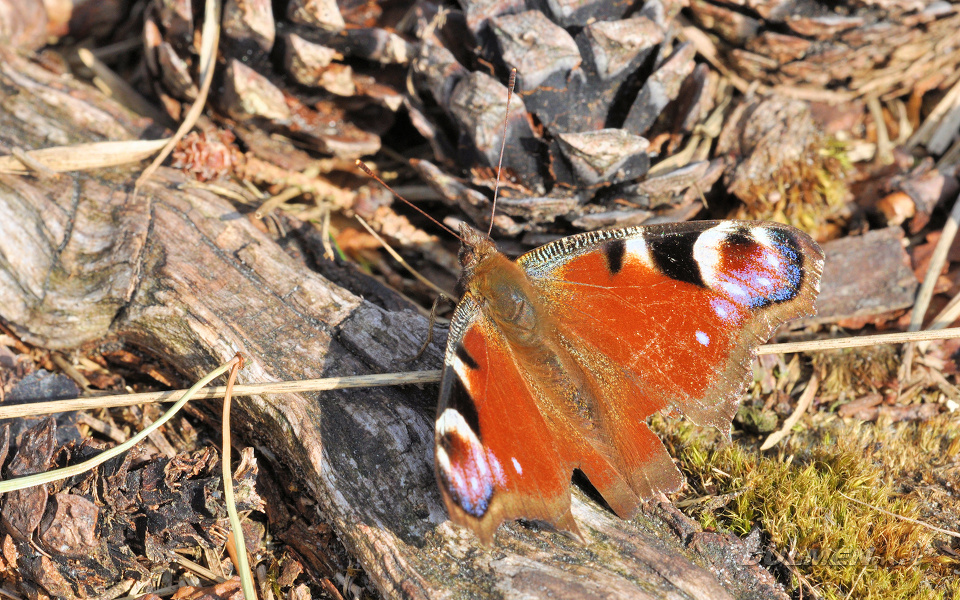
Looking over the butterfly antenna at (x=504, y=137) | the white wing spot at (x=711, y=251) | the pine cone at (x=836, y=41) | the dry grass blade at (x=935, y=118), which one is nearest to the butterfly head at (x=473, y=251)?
the butterfly antenna at (x=504, y=137)

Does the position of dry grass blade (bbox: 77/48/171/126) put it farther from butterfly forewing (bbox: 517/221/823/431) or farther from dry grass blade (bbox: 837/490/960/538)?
dry grass blade (bbox: 837/490/960/538)

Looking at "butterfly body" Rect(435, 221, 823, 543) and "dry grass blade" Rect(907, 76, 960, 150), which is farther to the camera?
"dry grass blade" Rect(907, 76, 960, 150)

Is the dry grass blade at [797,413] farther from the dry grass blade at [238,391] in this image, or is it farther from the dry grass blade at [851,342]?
the dry grass blade at [238,391]

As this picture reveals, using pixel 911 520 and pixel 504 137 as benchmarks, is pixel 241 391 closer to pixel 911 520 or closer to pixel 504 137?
pixel 504 137

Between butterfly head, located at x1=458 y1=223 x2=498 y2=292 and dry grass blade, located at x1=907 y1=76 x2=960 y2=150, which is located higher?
dry grass blade, located at x1=907 y1=76 x2=960 y2=150

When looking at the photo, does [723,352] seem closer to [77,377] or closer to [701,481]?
[701,481]

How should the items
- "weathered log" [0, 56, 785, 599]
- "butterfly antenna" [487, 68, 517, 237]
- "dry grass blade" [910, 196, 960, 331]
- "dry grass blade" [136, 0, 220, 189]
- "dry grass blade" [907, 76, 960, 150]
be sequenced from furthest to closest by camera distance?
"dry grass blade" [907, 76, 960, 150], "dry grass blade" [136, 0, 220, 189], "dry grass blade" [910, 196, 960, 331], "butterfly antenna" [487, 68, 517, 237], "weathered log" [0, 56, 785, 599]

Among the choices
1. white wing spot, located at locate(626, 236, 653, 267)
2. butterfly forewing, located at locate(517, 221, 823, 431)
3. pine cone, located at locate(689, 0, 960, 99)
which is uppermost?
pine cone, located at locate(689, 0, 960, 99)

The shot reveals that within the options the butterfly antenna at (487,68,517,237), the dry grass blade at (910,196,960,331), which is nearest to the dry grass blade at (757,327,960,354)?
the dry grass blade at (910,196,960,331)
